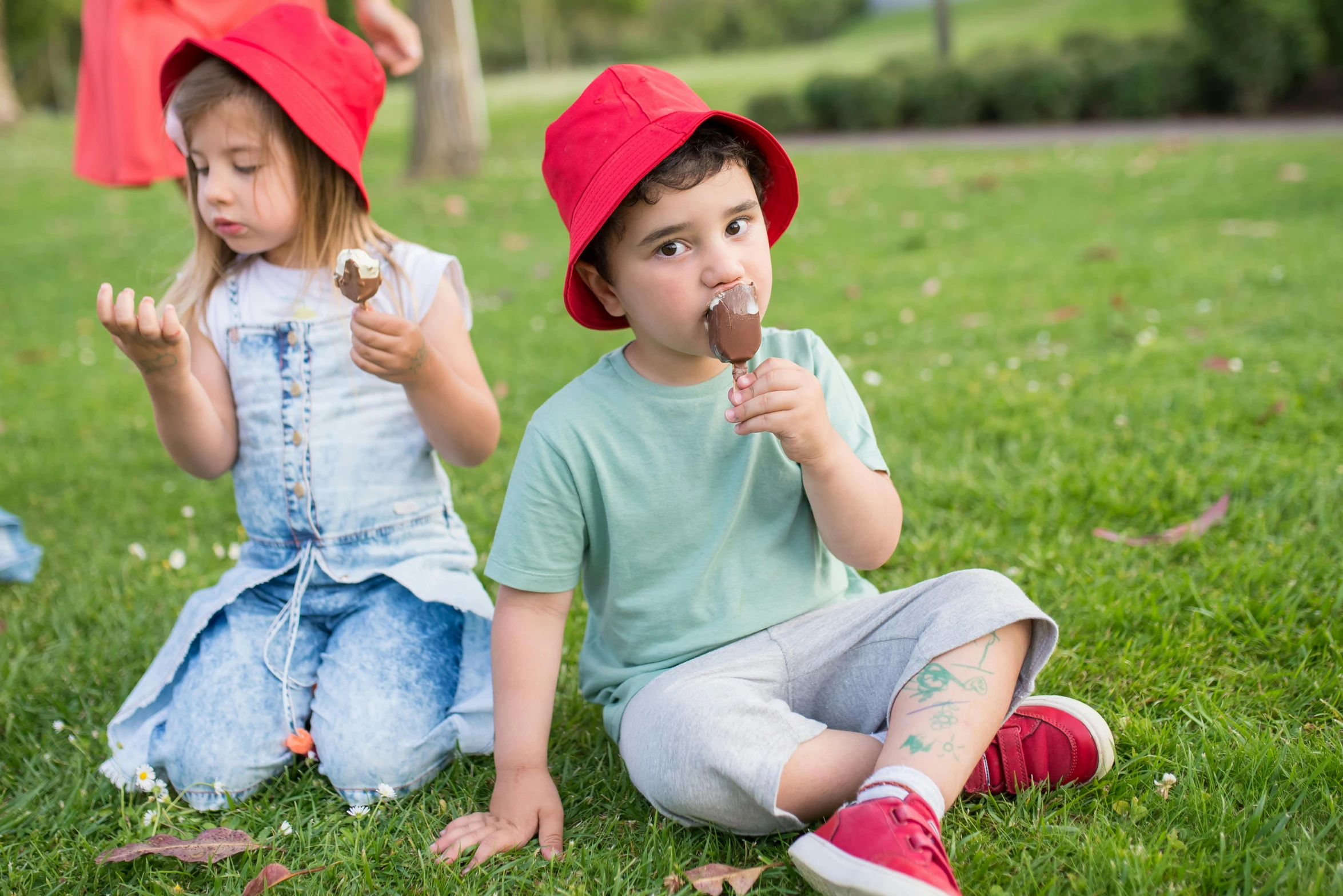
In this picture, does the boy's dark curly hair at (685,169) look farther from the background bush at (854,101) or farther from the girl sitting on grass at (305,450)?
the background bush at (854,101)

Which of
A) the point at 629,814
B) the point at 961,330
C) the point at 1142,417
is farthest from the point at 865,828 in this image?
the point at 961,330

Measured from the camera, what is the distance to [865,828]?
5.45 ft

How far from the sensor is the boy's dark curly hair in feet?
6.19

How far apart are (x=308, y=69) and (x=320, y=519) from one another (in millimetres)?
969

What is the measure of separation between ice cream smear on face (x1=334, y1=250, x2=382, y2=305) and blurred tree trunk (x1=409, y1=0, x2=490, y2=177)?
9.92 meters

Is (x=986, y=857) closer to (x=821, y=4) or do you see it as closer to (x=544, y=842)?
(x=544, y=842)

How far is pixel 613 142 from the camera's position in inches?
74.7

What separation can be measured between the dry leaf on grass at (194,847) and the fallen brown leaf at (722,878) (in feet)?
2.65

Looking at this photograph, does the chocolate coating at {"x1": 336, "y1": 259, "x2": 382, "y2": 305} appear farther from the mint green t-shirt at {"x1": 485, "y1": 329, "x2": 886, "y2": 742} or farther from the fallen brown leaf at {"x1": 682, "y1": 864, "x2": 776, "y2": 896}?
the fallen brown leaf at {"x1": 682, "y1": 864, "x2": 776, "y2": 896}

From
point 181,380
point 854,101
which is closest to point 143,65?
point 181,380

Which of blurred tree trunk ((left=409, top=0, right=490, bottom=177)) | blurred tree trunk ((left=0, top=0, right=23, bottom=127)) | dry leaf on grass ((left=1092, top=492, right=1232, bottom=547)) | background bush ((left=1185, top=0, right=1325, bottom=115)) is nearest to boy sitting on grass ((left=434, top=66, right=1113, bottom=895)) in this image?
dry leaf on grass ((left=1092, top=492, right=1232, bottom=547))

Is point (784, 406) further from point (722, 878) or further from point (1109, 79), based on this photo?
point (1109, 79)

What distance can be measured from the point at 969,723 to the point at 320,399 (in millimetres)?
1550

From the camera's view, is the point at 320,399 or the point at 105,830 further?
the point at 320,399
